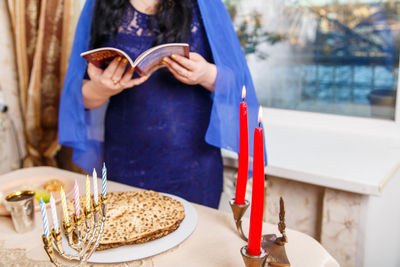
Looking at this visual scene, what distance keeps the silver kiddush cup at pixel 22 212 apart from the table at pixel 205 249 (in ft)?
0.05

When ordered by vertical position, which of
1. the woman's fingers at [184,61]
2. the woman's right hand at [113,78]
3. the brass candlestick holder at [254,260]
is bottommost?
the brass candlestick holder at [254,260]

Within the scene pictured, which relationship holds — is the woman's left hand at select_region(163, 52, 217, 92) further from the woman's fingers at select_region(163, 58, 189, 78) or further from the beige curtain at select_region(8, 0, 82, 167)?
the beige curtain at select_region(8, 0, 82, 167)

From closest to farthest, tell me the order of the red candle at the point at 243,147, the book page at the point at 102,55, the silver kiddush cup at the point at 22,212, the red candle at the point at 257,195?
1. the red candle at the point at 257,195
2. the red candle at the point at 243,147
3. the silver kiddush cup at the point at 22,212
4. the book page at the point at 102,55

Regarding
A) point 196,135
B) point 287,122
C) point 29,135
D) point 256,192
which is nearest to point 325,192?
point 196,135

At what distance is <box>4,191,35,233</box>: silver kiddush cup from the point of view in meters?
0.76

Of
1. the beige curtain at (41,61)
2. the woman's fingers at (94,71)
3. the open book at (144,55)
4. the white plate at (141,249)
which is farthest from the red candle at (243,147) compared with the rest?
the beige curtain at (41,61)

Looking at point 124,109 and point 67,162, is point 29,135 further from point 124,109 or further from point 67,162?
point 124,109

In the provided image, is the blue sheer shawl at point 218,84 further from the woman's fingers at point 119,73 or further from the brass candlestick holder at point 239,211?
the brass candlestick holder at point 239,211

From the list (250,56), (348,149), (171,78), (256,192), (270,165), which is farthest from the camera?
(250,56)

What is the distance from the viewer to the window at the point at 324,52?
62.3 inches

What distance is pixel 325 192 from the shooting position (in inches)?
50.8

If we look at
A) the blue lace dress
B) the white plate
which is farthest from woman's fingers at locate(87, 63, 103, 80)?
the white plate

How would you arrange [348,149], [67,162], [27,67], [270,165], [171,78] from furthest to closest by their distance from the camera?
[67,162], [27,67], [348,149], [270,165], [171,78]

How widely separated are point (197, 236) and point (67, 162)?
5.20 feet
